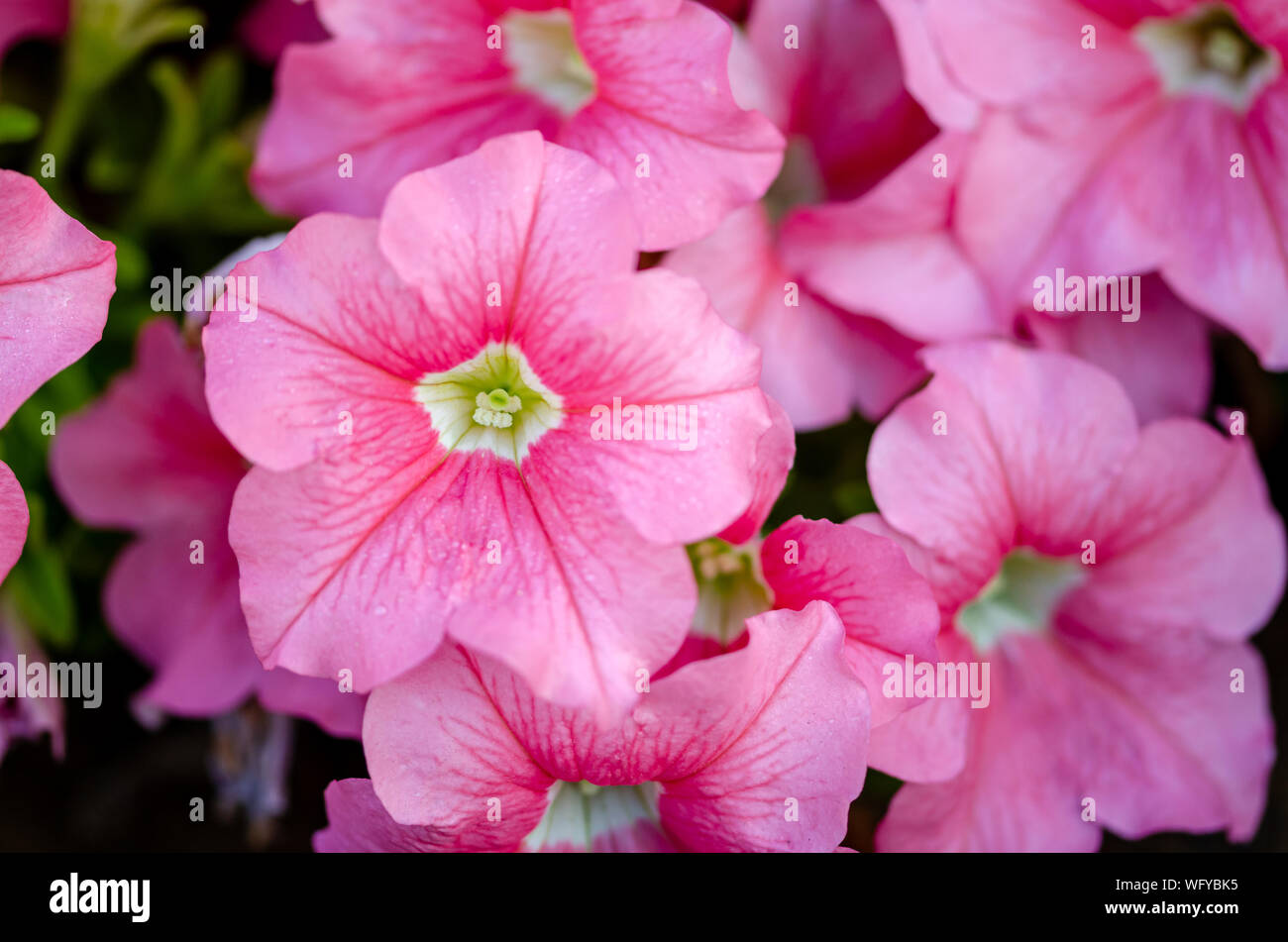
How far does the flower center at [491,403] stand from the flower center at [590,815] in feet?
0.74

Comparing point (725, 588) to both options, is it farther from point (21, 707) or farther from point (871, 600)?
point (21, 707)

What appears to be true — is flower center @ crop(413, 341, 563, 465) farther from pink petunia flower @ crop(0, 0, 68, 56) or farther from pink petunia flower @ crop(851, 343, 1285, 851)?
pink petunia flower @ crop(0, 0, 68, 56)

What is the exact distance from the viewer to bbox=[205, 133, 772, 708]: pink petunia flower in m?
0.61

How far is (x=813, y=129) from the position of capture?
0.89 metres

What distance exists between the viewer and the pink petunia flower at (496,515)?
2.01 feet

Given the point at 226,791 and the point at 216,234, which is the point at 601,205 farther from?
the point at 226,791

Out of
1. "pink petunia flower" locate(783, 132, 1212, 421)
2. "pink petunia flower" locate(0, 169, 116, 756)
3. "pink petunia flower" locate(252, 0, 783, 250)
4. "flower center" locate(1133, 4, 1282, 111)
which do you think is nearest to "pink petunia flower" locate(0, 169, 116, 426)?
"pink petunia flower" locate(0, 169, 116, 756)

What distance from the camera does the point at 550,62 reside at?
82cm

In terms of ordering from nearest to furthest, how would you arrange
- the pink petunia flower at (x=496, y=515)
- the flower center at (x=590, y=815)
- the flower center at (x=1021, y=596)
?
the pink petunia flower at (x=496, y=515)
the flower center at (x=590, y=815)
the flower center at (x=1021, y=596)

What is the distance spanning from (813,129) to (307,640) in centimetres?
54

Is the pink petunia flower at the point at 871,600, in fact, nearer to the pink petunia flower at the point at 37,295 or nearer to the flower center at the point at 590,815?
the flower center at the point at 590,815

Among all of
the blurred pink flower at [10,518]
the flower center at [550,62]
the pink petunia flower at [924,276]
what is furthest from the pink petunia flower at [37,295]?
the pink petunia flower at [924,276]
